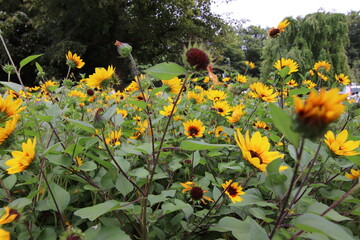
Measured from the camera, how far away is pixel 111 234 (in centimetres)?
49

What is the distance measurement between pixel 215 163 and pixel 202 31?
10.2 meters

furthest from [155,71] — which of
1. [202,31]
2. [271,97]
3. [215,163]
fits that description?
[202,31]

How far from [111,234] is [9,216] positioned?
0.58 ft

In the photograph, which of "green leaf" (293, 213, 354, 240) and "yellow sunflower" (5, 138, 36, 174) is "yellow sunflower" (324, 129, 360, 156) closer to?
"green leaf" (293, 213, 354, 240)

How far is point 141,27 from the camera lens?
9.57 m

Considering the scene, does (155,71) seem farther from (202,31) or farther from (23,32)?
(23,32)

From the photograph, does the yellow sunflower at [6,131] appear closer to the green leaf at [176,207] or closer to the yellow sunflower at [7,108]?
the yellow sunflower at [7,108]

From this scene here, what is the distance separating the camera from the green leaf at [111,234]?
18.7 inches

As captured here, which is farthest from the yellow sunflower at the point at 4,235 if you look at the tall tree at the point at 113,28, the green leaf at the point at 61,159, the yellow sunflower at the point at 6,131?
the tall tree at the point at 113,28

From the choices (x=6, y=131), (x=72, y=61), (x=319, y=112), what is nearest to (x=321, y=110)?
(x=319, y=112)

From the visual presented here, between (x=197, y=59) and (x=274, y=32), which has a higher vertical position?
(x=274, y=32)

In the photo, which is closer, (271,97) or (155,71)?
(155,71)

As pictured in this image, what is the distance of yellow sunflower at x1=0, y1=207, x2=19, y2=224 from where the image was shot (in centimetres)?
40

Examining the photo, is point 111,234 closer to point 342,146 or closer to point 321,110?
point 321,110
